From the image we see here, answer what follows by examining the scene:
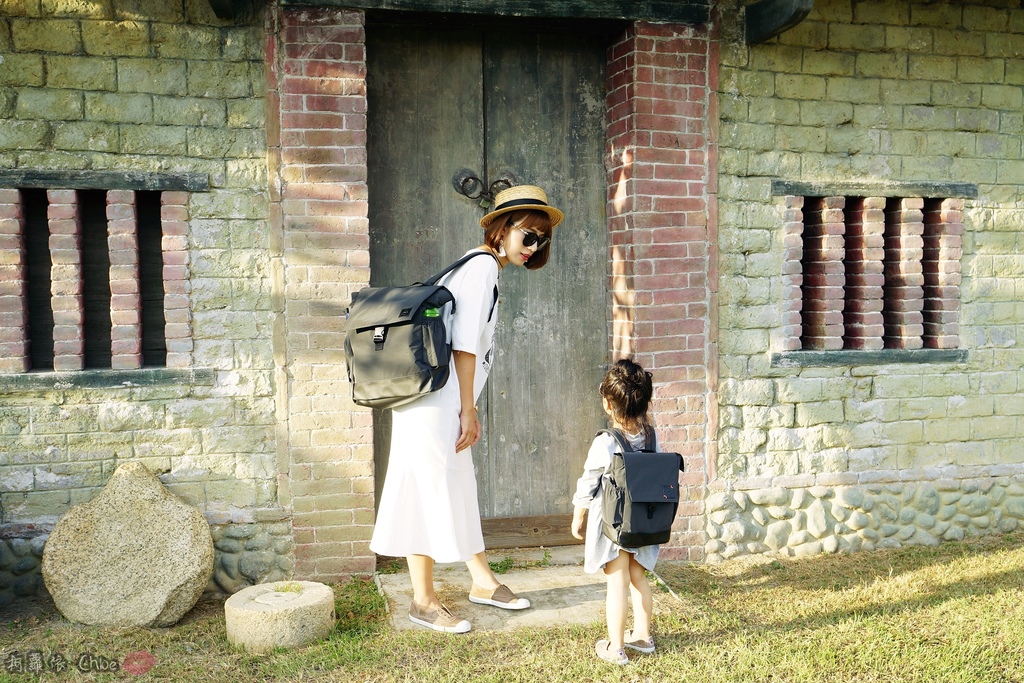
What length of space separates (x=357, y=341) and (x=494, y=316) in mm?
597

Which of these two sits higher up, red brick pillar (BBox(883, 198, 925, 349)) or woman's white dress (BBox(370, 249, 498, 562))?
red brick pillar (BBox(883, 198, 925, 349))

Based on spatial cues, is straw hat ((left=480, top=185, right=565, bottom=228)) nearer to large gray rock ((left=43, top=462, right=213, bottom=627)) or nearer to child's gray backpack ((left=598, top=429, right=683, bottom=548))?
child's gray backpack ((left=598, top=429, right=683, bottom=548))

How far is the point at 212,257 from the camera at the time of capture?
442cm

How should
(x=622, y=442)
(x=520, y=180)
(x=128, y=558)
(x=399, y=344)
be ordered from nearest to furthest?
(x=622, y=442)
(x=399, y=344)
(x=128, y=558)
(x=520, y=180)

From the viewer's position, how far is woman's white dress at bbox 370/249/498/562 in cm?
369

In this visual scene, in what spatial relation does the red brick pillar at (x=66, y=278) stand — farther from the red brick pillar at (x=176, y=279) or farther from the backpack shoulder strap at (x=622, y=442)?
→ the backpack shoulder strap at (x=622, y=442)

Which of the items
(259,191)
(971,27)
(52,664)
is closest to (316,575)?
(52,664)

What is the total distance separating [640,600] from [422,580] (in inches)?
37.4

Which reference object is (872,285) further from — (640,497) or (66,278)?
(66,278)

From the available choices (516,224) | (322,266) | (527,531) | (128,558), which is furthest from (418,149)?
(128,558)

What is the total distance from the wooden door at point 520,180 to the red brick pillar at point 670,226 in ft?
0.73

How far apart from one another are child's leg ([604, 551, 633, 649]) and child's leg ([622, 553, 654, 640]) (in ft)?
0.22

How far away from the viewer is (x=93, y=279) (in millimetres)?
4398

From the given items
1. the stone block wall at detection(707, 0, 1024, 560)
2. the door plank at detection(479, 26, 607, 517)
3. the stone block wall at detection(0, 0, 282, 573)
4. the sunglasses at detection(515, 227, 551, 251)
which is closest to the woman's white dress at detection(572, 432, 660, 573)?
the sunglasses at detection(515, 227, 551, 251)
